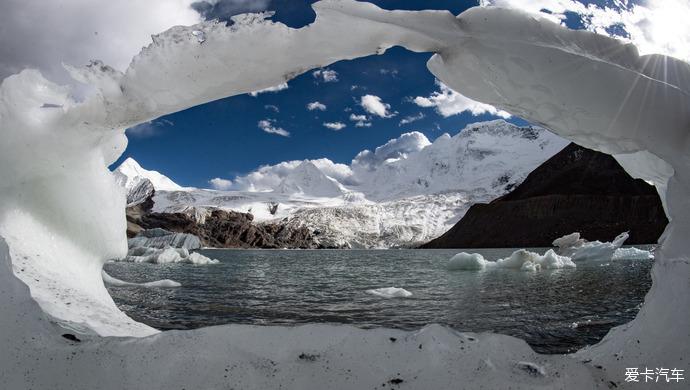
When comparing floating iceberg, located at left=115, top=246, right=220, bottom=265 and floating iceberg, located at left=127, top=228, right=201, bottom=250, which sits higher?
floating iceberg, located at left=127, top=228, right=201, bottom=250

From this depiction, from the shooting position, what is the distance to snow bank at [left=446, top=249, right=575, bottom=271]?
2759cm

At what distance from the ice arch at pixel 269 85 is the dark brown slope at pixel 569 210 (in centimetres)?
10092

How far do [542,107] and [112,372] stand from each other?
172 inches

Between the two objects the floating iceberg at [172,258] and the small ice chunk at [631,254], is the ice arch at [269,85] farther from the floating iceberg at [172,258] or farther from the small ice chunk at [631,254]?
the floating iceberg at [172,258]

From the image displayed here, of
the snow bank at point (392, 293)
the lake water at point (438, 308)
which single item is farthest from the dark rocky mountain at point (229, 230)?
the snow bank at point (392, 293)

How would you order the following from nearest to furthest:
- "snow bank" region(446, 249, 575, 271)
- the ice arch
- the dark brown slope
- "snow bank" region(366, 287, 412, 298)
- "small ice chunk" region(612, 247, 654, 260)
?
1. the ice arch
2. "snow bank" region(366, 287, 412, 298)
3. "snow bank" region(446, 249, 575, 271)
4. "small ice chunk" region(612, 247, 654, 260)
5. the dark brown slope

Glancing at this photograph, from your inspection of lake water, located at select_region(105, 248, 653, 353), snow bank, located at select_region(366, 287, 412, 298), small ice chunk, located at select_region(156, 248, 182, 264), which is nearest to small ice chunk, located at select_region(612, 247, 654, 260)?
lake water, located at select_region(105, 248, 653, 353)

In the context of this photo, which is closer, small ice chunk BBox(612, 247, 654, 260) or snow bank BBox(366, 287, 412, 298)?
snow bank BBox(366, 287, 412, 298)

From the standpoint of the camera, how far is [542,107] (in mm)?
4496

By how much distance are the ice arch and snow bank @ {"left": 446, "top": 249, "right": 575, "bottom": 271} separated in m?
24.2

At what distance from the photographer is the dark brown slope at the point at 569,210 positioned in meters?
95.6

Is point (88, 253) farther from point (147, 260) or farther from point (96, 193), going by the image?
point (147, 260)

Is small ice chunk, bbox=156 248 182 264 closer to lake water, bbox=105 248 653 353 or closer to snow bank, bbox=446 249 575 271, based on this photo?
lake water, bbox=105 248 653 353

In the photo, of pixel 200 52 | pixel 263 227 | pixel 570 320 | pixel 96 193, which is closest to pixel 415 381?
pixel 200 52
